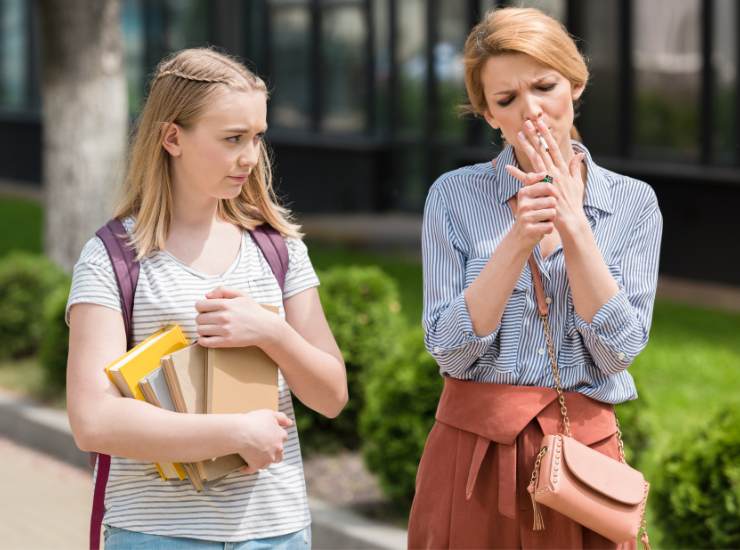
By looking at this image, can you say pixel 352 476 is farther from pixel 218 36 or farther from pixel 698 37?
pixel 218 36

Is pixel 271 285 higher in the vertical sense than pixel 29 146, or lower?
higher

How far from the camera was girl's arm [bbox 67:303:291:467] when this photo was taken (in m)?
2.68

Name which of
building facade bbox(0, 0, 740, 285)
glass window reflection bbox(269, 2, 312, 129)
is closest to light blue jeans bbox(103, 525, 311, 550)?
building facade bbox(0, 0, 740, 285)

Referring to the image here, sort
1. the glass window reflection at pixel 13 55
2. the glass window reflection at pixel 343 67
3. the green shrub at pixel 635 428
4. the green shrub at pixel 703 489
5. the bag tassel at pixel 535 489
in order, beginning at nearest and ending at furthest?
the bag tassel at pixel 535 489 → the green shrub at pixel 703 489 → the green shrub at pixel 635 428 → the glass window reflection at pixel 343 67 → the glass window reflection at pixel 13 55

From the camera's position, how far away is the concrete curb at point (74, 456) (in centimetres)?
578

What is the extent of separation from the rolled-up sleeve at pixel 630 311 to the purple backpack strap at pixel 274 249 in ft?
2.11

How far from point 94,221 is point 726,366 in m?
4.83

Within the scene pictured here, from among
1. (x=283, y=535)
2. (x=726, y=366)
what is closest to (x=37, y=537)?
(x=283, y=535)

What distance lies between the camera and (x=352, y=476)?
22.0ft

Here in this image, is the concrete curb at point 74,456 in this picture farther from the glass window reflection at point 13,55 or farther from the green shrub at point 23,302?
the glass window reflection at point 13,55

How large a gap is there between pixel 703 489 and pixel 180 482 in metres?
2.61

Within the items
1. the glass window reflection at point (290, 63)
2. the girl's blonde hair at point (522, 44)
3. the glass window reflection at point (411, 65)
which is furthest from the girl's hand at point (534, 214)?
the glass window reflection at point (290, 63)

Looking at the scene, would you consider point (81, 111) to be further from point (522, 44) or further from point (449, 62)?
point (522, 44)

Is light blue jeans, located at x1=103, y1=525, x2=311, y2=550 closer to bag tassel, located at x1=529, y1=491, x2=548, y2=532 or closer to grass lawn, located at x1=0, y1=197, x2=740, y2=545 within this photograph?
bag tassel, located at x1=529, y1=491, x2=548, y2=532
